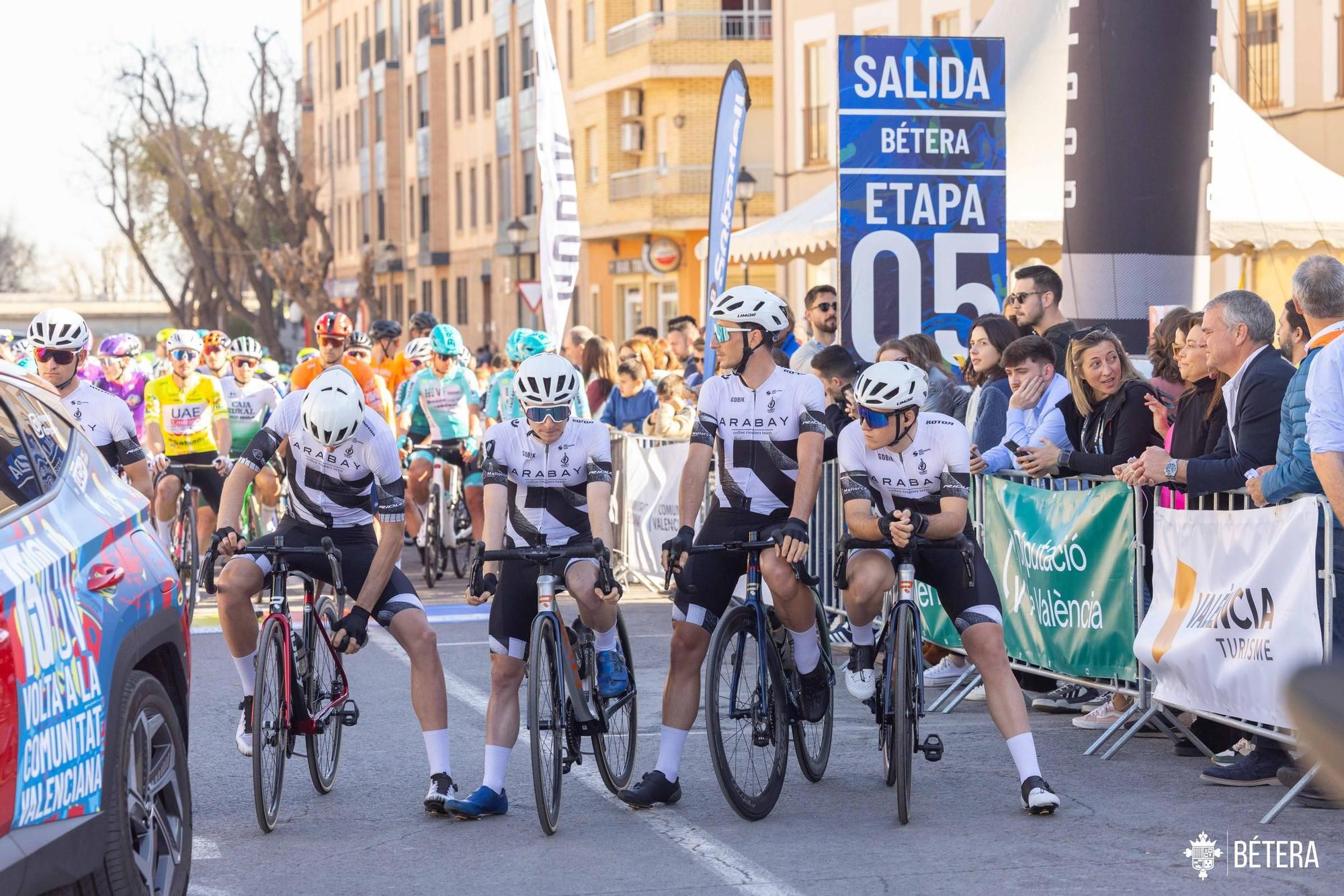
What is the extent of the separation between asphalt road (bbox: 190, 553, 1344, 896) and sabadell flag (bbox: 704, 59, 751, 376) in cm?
551

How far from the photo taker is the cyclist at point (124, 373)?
1847cm

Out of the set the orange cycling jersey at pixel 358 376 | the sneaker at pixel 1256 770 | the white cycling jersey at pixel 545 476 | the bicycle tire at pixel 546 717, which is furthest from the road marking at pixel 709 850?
the orange cycling jersey at pixel 358 376

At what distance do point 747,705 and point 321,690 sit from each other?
1749mm

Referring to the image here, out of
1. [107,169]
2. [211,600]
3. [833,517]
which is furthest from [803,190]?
[107,169]

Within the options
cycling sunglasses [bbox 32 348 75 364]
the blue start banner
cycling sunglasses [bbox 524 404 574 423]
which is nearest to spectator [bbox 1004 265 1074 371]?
the blue start banner

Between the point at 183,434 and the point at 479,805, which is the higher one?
the point at 183,434

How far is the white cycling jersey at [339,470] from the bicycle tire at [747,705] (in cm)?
144

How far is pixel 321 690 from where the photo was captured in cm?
789

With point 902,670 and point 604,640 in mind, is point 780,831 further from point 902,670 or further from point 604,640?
point 604,640

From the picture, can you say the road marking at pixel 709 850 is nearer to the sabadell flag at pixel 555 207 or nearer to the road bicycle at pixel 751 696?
the road bicycle at pixel 751 696

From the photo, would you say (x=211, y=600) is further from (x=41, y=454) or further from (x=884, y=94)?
(x=41, y=454)

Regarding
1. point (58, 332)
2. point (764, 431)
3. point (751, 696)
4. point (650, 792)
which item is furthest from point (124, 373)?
point (751, 696)

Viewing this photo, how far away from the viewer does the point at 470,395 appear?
54.5 feet

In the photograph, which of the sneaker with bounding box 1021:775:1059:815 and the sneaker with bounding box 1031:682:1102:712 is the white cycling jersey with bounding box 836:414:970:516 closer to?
the sneaker with bounding box 1021:775:1059:815
